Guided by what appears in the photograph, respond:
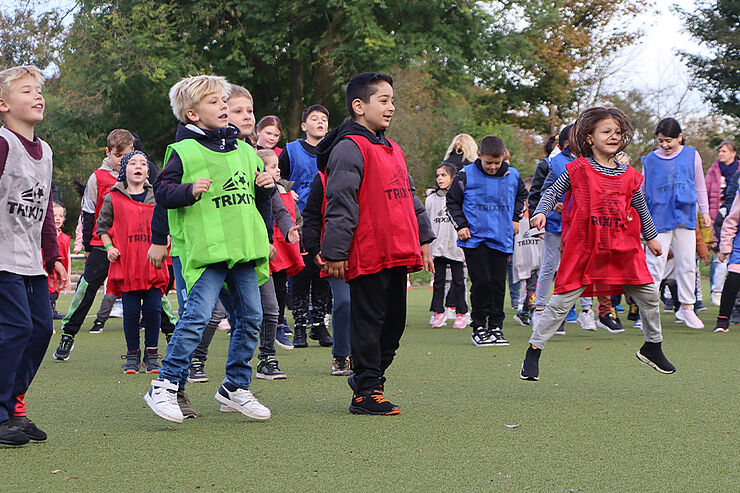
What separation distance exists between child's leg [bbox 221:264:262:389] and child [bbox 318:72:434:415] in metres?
0.44

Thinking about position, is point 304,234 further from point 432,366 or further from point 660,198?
point 660,198

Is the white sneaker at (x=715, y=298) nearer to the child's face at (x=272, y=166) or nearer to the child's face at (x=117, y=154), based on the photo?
the child's face at (x=272, y=166)

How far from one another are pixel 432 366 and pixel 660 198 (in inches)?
157

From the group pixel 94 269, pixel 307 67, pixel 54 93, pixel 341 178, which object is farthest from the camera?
pixel 54 93

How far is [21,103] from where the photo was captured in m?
4.71

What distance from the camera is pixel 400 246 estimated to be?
210 inches

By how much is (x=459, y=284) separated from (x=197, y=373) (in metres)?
5.09

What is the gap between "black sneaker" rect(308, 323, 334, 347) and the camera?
934cm

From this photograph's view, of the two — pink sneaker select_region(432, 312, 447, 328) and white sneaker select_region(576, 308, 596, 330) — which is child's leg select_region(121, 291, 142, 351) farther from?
white sneaker select_region(576, 308, 596, 330)

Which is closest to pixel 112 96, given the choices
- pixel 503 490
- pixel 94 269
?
pixel 94 269

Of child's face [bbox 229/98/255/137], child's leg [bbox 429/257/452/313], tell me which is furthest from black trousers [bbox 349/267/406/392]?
child's leg [bbox 429/257/452/313]

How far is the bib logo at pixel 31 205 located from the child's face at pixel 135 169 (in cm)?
296

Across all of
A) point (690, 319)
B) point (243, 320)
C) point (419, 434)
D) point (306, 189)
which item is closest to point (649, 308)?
Result: point (419, 434)

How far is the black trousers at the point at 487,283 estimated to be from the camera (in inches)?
359
